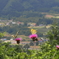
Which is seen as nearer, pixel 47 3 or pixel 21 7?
pixel 21 7

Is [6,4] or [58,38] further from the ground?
[58,38]

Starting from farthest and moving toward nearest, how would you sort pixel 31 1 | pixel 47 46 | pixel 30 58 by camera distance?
pixel 31 1 < pixel 47 46 < pixel 30 58

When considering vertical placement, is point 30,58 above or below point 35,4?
above

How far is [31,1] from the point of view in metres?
189

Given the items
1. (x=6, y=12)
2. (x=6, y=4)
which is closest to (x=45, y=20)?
(x=6, y=12)

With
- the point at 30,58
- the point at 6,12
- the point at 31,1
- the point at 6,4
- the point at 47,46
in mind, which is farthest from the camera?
the point at 31,1

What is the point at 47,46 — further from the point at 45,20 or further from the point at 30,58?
the point at 45,20

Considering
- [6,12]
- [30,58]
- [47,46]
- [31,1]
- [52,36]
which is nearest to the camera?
[30,58]

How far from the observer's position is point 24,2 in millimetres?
184750

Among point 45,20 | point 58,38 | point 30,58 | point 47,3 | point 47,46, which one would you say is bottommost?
point 47,3

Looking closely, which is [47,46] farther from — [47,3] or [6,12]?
[47,3]

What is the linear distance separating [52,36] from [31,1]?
598ft

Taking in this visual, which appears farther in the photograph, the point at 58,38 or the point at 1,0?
the point at 1,0

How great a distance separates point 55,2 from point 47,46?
18420 cm
